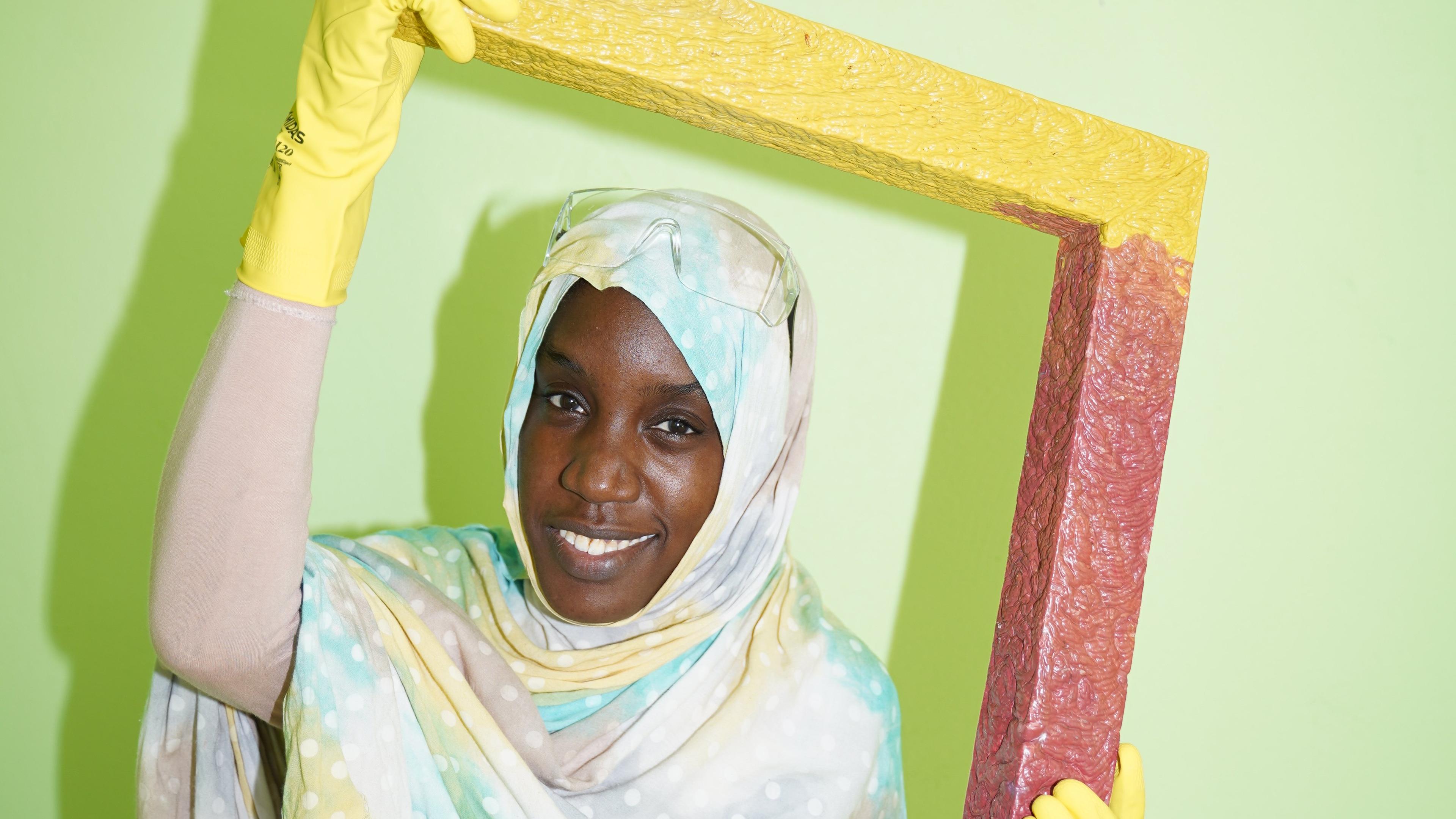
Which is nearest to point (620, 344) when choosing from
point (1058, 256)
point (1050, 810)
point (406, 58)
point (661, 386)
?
point (661, 386)

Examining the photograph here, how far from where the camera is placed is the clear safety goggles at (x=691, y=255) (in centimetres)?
100

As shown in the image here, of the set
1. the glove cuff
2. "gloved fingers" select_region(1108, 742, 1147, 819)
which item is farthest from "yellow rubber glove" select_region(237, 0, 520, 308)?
"gloved fingers" select_region(1108, 742, 1147, 819)

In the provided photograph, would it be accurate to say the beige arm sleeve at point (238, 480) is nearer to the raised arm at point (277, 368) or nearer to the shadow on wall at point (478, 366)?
the raised arm at point (277, 368)

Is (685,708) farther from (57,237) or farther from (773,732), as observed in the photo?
(57,237)

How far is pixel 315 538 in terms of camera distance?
1.04 m

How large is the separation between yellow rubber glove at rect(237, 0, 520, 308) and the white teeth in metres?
0.34

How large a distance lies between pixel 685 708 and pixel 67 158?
43.8 inches

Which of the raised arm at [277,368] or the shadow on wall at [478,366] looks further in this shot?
the shadow on wall at [478,366]

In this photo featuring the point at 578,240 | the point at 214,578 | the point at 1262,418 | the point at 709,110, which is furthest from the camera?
the point at 1262,418

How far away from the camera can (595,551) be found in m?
1.01

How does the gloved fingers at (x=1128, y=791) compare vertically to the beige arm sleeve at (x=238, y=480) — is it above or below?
below

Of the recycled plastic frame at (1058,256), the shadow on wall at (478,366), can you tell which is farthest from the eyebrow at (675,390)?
the shadow on wall at (478,366)

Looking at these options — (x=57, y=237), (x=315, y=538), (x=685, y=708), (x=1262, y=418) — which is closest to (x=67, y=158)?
(x=57, y=237)

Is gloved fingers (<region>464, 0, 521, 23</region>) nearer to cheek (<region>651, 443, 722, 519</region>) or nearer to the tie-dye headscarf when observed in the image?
the tie-dye headscarf
